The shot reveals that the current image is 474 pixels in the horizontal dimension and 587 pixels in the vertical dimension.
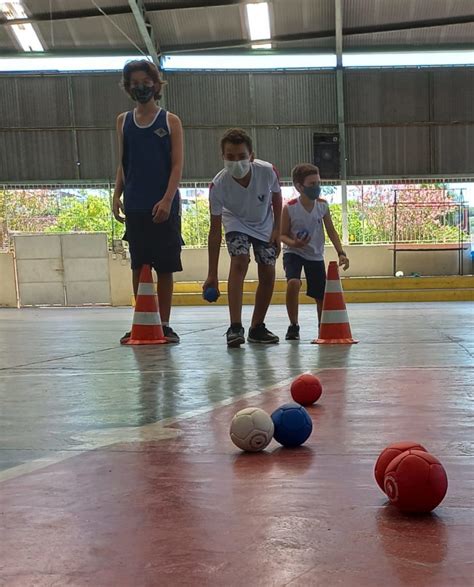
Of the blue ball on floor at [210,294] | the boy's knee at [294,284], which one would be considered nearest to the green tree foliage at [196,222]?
the boy's knee at [294,284]

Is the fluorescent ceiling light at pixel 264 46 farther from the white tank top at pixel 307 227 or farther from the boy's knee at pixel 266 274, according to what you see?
the boy's knee at pixel 266 274

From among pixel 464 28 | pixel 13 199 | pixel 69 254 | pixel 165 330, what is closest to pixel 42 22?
pixel 13 199

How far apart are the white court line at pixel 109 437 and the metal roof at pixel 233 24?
515 inches

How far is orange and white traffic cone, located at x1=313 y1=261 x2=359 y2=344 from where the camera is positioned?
4.10 meters

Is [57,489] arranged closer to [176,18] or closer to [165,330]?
[165,330]

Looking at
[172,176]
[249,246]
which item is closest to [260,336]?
[249,246]

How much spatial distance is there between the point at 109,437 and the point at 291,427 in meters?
0.52

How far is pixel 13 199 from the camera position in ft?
50.9

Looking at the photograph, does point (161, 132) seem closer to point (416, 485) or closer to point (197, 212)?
point (416, 485)

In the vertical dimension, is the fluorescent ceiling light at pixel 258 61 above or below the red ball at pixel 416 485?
above

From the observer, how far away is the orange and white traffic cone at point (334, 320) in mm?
4098

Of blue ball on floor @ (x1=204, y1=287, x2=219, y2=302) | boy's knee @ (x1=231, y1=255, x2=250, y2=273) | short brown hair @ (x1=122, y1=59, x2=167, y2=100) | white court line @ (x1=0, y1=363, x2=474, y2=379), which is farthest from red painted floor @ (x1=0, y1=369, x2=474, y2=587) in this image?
short brown hair @ (x1=122, y1=59, x2=167, y2=100)

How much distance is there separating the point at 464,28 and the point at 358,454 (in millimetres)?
15613

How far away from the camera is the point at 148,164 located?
419 centimetres
